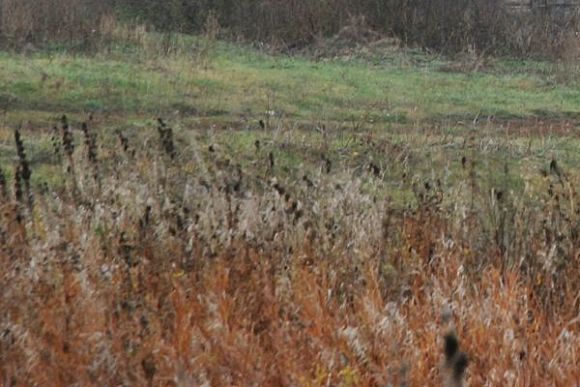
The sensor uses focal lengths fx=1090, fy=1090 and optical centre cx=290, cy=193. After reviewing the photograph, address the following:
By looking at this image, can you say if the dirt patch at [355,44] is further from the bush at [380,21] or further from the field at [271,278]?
the field at [271,278]

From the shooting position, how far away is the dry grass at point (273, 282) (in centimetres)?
435

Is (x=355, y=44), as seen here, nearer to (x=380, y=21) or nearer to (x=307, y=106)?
(x=380, y=21)

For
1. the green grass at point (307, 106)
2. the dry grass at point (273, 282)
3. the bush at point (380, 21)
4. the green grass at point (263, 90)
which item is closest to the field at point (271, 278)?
the dry grass at point (273, 282)

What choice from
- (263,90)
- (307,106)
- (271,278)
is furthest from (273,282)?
(263,90)

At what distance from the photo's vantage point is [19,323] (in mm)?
4457

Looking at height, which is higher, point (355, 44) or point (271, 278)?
point (271, 278)

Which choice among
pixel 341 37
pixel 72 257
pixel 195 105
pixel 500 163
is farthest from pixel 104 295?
pixel 341 37

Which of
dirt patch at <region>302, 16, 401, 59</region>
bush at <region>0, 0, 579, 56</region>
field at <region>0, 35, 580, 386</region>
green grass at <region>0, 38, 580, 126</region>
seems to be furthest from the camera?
bush at <region>0, 0, 579, 56</region>

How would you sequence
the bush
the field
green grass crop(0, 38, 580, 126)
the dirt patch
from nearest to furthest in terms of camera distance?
1. the field
2. green grass crop(0, 38, 580, 126)
3. the dirt patch
4. the bush

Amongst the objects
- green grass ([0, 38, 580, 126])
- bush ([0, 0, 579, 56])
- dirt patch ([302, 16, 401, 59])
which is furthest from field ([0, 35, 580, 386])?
bush ([0, 0, 579, 56])

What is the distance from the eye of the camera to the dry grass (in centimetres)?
435

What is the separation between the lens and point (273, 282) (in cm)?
514

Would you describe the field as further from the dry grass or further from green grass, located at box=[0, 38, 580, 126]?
green grass, located at box=[0, 38, 580, 126]

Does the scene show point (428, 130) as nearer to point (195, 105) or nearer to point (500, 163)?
point (500, 163)
